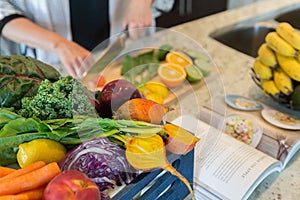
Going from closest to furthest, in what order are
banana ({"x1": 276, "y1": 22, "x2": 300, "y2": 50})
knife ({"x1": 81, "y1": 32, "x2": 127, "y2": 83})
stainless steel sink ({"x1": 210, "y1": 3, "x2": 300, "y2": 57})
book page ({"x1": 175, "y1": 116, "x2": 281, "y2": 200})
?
1. book page ({"x1": 175, "y1": 116, "x2": 281, "y2": 200})
2. knife ({"x1": 81, "y1": 32, "x2": 127, "y2": 83})
3. banana ({"x1": 276, "y1": 22, "x2": 300, "y2": 50})
4. stainless steel sink ({"x1": 210, "y1": 3, "x2": 300, "y2": 57})

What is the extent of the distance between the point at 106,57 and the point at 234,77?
41 cm

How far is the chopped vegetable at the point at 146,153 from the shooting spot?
580mm

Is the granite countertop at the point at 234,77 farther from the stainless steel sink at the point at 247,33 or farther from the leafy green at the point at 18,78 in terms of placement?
the leafy green at the point at 18,78

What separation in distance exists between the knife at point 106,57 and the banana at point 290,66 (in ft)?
1.44

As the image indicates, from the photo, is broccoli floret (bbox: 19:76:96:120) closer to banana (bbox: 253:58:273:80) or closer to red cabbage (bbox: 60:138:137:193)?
red cabbage (bbox: 60:138:137:193)

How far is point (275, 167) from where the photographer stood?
0.83 meters

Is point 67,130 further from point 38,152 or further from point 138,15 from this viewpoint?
point 138,15

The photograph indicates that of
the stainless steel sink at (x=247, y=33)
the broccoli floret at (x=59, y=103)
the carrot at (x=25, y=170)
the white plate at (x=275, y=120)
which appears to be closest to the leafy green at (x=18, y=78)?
the broccoli floret at (x=59, y=103)

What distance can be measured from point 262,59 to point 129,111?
1.78ft

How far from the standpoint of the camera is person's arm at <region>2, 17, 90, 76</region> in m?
1.16

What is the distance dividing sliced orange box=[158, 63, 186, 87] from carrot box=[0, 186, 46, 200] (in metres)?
0.55

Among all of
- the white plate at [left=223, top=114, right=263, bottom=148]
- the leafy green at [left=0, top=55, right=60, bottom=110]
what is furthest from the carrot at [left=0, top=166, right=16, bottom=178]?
the white plate at [left=223, top=114, right=263, bottom=148]

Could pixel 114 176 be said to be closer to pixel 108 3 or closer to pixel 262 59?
pixel 262 59

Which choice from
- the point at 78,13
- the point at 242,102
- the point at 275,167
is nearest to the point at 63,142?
the point at 275,167
